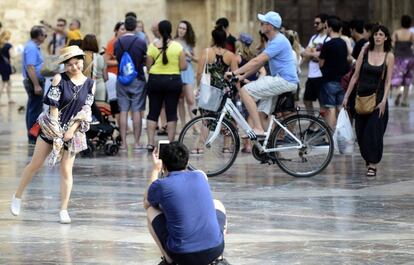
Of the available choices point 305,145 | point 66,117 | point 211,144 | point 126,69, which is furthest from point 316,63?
point 66,117

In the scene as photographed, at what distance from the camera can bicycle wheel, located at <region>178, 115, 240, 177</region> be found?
1415 cm

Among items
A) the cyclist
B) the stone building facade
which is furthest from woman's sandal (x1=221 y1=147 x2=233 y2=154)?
the stone building facade

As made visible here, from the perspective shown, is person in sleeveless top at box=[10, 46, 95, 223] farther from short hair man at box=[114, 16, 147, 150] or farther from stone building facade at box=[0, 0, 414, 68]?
stone building facade at box=[0, 0, 414, 68]

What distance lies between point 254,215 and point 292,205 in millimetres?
702

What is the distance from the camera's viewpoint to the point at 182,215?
27.3 feet

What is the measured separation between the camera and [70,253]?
9.85m

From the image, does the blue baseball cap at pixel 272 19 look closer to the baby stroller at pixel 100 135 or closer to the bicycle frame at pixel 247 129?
the bicycle frame at pixel 247 129

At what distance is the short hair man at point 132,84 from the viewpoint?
16.5 metres

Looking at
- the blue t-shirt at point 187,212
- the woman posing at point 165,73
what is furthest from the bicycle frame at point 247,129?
the blue t-shirt at point 187,212

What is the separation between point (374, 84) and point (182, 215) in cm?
611

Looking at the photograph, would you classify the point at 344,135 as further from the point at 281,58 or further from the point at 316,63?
the point at 316,63

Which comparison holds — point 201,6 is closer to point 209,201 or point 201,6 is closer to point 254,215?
point 254,215

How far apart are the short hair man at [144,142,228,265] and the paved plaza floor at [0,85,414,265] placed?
1093 mm

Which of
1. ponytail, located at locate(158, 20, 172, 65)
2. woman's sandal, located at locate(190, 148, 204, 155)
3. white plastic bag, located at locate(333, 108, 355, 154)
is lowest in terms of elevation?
woman's sandal, located at locate(190, 148, 204, 155)
